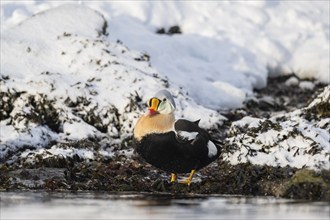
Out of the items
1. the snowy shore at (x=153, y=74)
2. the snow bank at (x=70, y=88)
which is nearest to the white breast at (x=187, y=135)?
the snowy shore at (x=153, y=74)

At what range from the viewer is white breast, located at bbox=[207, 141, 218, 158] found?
366 inches

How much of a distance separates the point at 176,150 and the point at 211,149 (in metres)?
0.62

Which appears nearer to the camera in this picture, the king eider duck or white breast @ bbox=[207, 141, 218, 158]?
the king eider duck

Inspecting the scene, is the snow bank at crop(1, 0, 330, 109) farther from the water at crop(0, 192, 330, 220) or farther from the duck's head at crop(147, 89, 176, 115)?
the water at crop(0, 192, 330, 220)

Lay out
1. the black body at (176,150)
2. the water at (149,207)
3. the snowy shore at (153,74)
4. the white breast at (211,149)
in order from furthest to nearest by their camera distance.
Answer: the snowy shore at (153,74) < the white breast at (211,149) < the black body at (176,150) < the water at (149,207)

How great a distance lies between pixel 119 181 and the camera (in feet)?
32.5

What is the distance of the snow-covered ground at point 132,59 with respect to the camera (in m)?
12.8

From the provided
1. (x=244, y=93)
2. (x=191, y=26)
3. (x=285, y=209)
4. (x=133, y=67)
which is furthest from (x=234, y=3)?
(x=285, y=209)

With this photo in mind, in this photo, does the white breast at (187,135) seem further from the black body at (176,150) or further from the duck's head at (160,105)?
the duck's head at (160,105)

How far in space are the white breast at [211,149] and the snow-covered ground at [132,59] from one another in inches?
32.7

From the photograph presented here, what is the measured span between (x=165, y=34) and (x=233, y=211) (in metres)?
11.5

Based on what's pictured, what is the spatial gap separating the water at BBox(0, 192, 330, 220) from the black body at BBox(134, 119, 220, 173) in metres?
0.35

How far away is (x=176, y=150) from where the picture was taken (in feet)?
29.0

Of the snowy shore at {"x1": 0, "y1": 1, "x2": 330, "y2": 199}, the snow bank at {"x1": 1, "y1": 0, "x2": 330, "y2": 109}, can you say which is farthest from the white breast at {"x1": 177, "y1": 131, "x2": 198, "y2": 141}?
the snow bank at {"x1": 1, "y1": 0, "x2": 330, "y2": 109}
